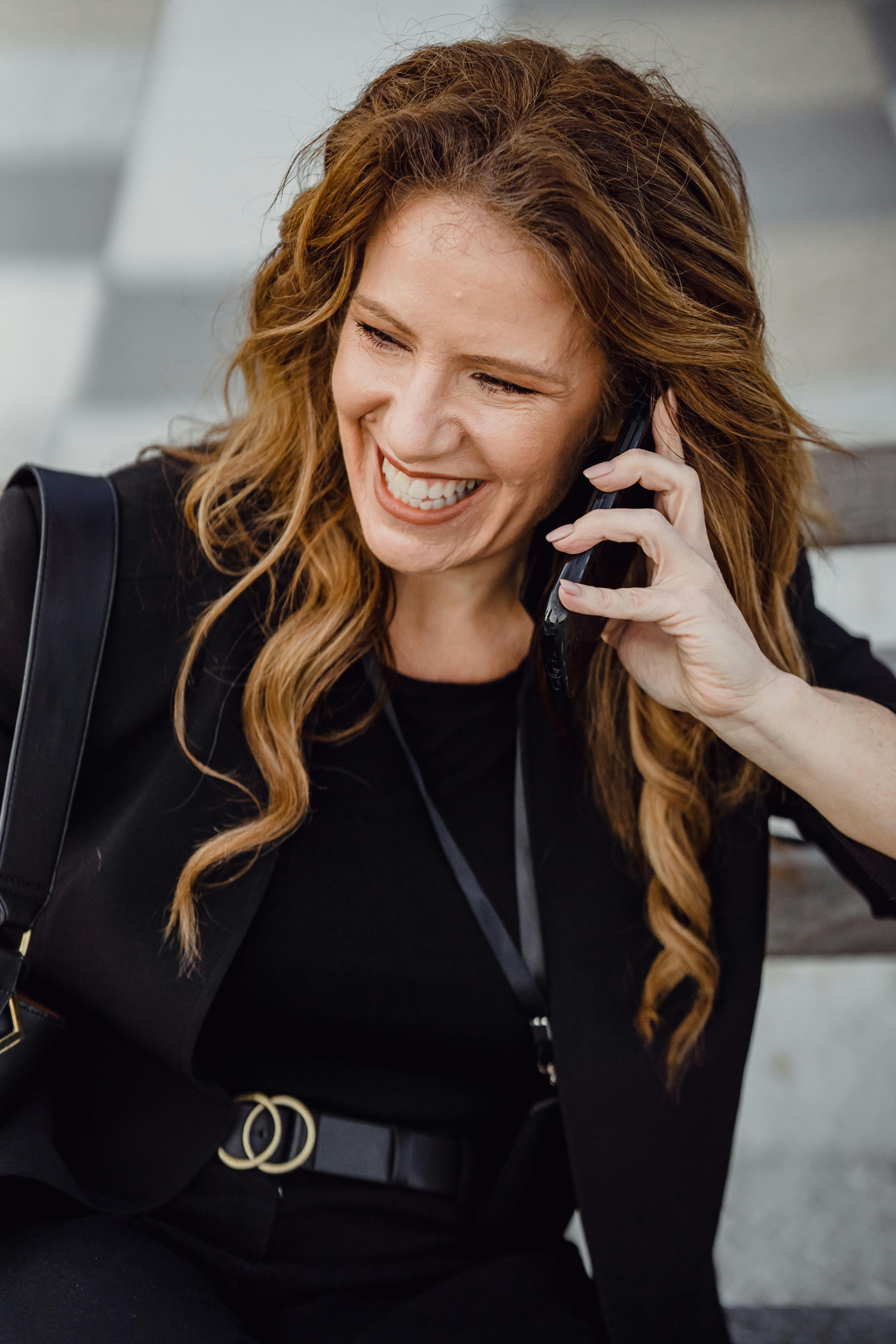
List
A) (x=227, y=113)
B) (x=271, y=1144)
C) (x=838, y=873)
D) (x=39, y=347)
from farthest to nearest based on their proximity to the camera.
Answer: (x=39, y=347)
(x=227, y=113)
(x=838, y=873)
(x=271, y=1144)

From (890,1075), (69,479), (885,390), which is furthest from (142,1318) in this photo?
(885,390)

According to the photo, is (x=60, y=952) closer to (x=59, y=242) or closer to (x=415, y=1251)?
(x=415, y=1251)

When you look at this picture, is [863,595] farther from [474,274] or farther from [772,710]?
[474,274]

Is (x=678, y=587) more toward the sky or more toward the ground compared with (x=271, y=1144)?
more toward the sky

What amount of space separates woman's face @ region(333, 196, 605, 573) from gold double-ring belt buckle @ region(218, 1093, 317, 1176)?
2.44 feet

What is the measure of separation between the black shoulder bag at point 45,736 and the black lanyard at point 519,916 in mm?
407

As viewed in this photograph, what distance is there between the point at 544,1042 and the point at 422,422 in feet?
2.93

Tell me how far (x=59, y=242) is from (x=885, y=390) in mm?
2473

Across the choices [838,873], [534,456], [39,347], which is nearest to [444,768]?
[534,456]

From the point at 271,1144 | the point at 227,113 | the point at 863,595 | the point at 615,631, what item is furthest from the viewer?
the point at 863,595

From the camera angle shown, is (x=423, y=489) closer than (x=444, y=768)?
Yes

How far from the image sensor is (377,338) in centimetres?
135

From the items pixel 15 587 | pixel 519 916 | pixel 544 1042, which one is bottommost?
pixel 544 1042

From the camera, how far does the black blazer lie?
4.66ft
